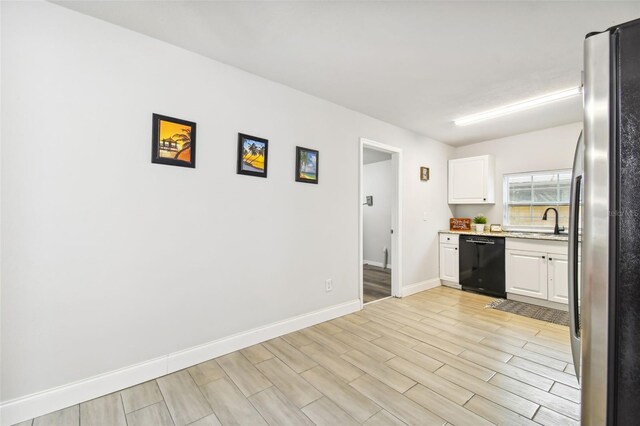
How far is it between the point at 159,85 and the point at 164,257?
1287 mm

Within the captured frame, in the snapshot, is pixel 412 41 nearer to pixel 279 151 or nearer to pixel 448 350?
pixel 279 151

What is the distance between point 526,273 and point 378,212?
3076 mm

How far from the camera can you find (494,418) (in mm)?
1639

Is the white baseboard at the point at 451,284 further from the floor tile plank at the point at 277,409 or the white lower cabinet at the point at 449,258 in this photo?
the floor tile plank at the point at 277,409

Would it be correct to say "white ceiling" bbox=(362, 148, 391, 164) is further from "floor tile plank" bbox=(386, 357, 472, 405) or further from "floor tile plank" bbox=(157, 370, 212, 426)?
"floor tile plank" bbox=(157, 370, 212, 426)

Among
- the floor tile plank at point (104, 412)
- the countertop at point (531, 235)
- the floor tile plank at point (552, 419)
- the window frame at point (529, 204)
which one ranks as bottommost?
the floor tile plank at point (104, 412)

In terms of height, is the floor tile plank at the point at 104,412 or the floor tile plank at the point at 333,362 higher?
the floor tile plank at the point at 333,362

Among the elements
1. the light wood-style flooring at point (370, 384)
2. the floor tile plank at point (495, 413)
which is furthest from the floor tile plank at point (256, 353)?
the floor tile plank at point (495, 413)

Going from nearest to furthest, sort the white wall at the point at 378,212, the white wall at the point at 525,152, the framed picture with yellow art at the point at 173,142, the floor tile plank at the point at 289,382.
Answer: the floor tile plank at the point at 289,382, the framed picture with yellow art at the point at 173,142, the white wall at the point at 525,152, the white wall at the point at 378,212

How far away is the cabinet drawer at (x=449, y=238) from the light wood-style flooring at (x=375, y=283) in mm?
1170

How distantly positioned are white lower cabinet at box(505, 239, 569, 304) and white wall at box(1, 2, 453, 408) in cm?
293

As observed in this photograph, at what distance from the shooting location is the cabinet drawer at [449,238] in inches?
178

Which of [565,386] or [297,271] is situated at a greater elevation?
[297,271]

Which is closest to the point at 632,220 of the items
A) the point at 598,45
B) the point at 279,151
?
the point at 598,45
